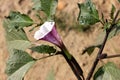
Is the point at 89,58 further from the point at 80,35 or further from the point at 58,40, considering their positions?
the point at 58,40

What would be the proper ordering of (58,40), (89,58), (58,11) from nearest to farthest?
(58,40) → (89,58) → (58,11)

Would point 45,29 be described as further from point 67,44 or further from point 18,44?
point 67,44

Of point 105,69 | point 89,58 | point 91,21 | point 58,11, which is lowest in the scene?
point 89,58

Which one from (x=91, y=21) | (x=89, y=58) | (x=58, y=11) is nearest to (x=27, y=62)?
(x=91, y=21)

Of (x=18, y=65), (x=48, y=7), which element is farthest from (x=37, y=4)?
(x=18, y=65)

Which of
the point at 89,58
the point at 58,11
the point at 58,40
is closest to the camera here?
the point at 58,40

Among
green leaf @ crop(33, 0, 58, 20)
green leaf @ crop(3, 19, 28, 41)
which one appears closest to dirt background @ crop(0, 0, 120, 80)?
green leaf @ crop(3, 19, 28, 41)

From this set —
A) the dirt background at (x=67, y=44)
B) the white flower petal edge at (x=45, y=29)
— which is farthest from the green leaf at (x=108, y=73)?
the dirt background at (x=67, y=44)
